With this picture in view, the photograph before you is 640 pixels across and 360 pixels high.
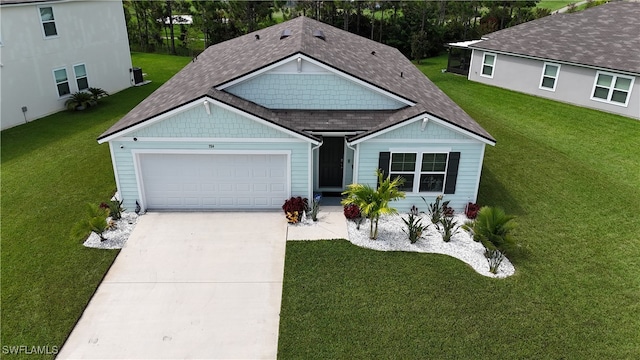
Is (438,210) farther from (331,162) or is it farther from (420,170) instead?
(331,162)

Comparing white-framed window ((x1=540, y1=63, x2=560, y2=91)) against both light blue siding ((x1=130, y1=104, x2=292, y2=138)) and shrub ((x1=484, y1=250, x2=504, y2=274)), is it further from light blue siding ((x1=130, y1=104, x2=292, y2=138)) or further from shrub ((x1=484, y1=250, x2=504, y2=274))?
light blue siding ((x1=130, y1=104, x2=292, y2=138))

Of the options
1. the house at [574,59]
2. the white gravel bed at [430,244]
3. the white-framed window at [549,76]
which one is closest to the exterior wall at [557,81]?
the house at [574,59]

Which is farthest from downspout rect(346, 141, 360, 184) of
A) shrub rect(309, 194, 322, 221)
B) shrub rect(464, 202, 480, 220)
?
shrub rect(464, 202, 480, 220)

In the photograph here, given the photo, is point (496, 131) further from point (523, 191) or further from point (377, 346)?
point (377, 346)

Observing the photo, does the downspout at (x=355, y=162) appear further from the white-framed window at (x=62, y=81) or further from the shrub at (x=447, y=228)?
the white-framed window at (x=62, y=81)

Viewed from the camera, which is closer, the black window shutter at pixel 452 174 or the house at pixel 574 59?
the black window shutter at pixel 452 174

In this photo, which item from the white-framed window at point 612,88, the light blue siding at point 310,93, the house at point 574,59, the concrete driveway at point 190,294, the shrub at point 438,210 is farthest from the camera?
the house at point 574,59

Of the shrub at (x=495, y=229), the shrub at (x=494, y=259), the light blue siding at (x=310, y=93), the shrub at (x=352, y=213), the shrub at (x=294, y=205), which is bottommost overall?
the shrub at (x=494, y=259)
